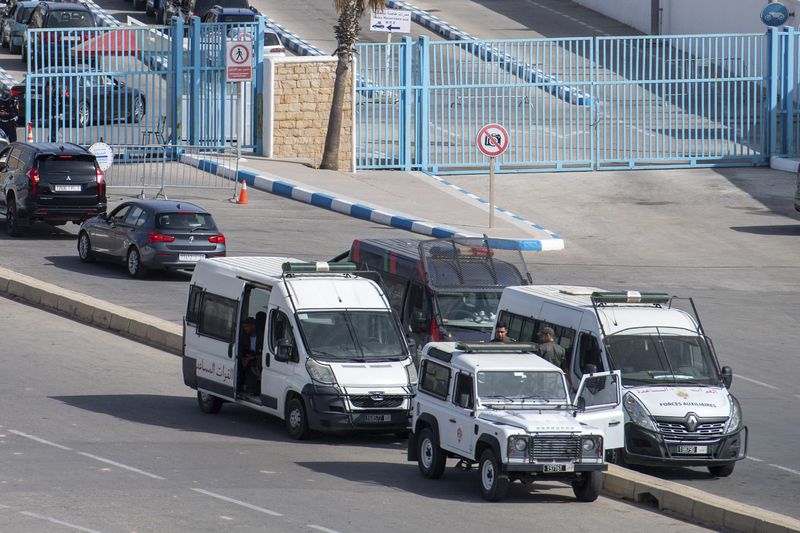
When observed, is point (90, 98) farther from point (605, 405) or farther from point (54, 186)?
point (605, 405)

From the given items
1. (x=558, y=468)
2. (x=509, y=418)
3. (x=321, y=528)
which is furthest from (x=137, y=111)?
(x=321, y=528)

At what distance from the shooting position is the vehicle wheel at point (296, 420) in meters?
17.1

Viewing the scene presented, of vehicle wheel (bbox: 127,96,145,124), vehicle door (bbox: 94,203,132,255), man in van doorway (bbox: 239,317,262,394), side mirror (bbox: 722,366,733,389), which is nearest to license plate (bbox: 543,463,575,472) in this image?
side mirror (bbox: 722,366,733,389)

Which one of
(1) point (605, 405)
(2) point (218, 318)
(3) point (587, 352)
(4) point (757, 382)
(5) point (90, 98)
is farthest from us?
(5) point (90, 98)

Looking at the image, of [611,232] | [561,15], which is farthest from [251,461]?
[561,15]

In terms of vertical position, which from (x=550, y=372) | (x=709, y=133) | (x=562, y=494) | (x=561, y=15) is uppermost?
(x=561, y=15)

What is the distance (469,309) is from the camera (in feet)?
64.6

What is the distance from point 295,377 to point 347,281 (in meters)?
1.61

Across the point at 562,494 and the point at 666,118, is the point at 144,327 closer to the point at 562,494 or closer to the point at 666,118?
the point at 562,494

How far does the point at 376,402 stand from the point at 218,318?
2.81 metres

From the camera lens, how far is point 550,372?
601 inches

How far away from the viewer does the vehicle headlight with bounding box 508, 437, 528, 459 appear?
46.8ft

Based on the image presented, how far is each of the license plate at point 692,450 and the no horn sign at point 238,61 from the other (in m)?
20.4

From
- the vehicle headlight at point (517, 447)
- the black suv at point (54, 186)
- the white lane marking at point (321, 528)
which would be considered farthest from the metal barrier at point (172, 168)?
the white lane marking at point (321, 528)
